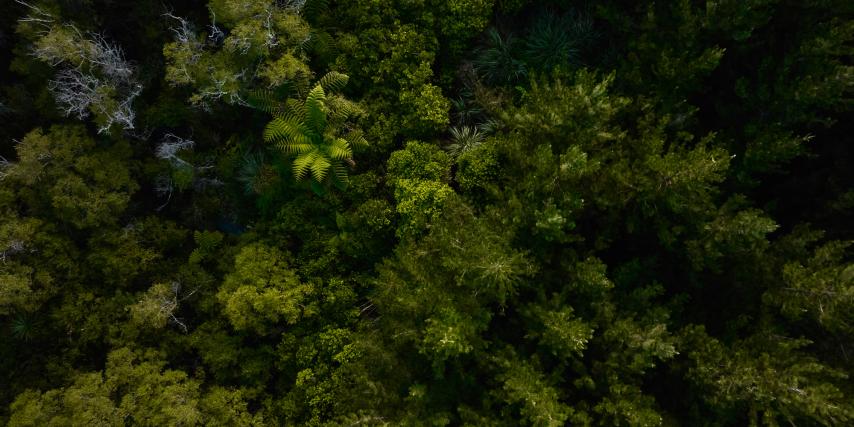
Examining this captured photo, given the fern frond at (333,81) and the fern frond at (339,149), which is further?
the fern frond at (333,81)

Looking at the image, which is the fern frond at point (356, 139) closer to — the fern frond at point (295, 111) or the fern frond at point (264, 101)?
the fern frond at point (295, 111)

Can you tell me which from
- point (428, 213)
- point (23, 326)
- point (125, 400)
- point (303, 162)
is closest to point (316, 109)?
point (303, 162)

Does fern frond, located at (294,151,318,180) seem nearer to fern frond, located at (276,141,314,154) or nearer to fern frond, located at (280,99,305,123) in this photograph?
fern frond, located at (276,141,314,154)

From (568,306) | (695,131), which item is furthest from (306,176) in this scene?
(695,131)

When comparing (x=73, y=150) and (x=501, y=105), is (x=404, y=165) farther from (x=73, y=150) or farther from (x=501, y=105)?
(x=73, y=150)

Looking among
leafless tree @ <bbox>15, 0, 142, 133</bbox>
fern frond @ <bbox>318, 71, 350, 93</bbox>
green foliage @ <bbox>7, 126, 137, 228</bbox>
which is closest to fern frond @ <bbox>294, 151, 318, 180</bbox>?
fern frond @ <bbox>318, 71, 350, 93</bbox>

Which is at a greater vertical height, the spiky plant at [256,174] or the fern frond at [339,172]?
the fern frond at [339,172]

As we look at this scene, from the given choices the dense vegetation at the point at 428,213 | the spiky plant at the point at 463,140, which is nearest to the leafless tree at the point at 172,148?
the dense vegetation at the point at 428,213
